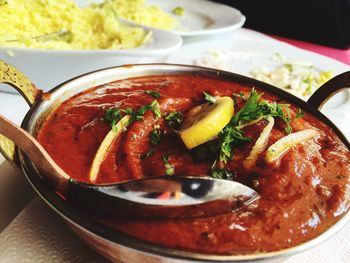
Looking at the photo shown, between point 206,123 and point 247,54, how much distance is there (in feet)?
5.06

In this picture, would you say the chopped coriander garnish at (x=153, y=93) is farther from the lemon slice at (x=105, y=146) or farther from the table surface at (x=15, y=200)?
the table surface at (x=15, y=200)

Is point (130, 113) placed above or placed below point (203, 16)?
above

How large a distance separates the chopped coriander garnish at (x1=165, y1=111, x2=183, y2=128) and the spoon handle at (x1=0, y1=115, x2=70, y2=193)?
17.7 inches

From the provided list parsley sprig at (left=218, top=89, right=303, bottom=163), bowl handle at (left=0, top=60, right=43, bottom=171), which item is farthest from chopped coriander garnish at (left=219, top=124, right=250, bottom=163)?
bowl handle at (left=0, top=60, right=43, bottom=171)

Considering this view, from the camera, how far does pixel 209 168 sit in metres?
1.21

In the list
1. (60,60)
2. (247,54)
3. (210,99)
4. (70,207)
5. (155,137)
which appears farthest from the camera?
(247,54)

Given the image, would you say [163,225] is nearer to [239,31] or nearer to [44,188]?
[44,188]

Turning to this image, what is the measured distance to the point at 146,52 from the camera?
6.57 ft

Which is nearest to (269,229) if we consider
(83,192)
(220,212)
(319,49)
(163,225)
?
(220,212)

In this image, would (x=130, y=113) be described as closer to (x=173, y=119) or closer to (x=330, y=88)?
(x=173, y=119)

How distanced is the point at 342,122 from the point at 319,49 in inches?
56.5

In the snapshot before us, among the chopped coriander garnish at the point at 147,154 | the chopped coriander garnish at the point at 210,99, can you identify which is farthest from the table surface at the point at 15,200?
the chopped coriander garnish at the point at 210,99

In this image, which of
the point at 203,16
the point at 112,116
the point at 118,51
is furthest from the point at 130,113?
the point at 203,16

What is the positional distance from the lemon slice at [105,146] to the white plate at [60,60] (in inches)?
27.6
